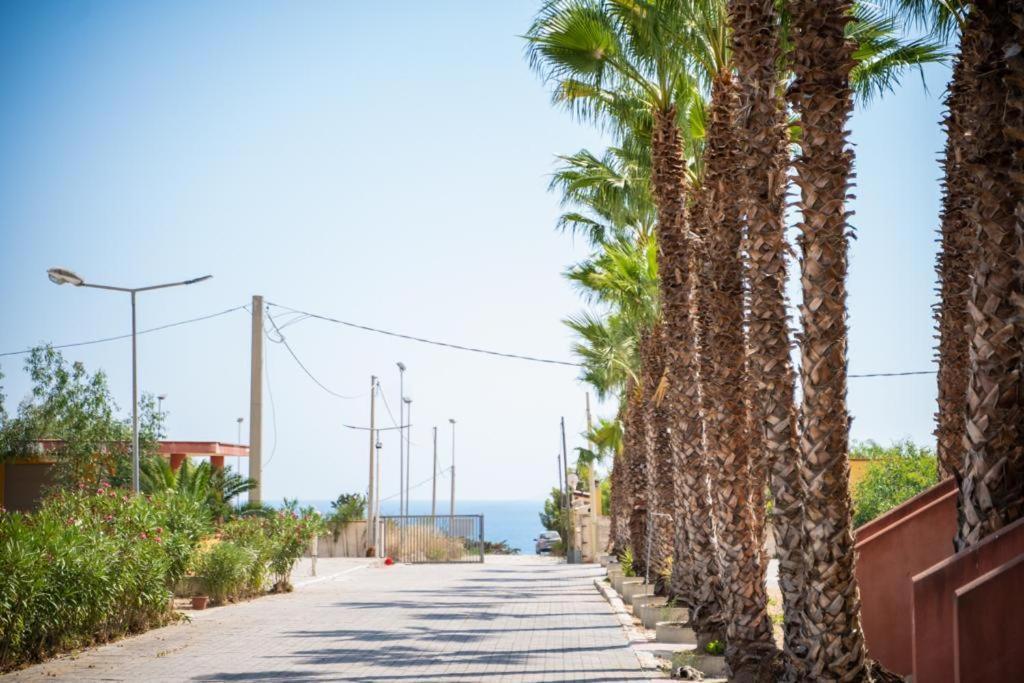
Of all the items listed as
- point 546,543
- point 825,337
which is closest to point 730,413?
point 825,337

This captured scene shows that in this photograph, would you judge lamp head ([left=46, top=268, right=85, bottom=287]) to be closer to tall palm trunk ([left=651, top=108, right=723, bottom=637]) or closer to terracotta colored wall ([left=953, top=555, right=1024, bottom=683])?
tall palm trunk ([left=651, top=108, right=723, bottom=637])

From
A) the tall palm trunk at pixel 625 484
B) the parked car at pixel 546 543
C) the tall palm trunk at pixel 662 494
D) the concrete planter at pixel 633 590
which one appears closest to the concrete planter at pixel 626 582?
the concrete planter at pixel 633 590

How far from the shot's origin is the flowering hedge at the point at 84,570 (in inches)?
561

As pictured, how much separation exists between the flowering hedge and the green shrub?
7.83 feet

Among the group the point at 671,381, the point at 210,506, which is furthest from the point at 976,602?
the point at 210,506

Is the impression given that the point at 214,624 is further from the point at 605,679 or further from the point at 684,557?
the point at 605,679

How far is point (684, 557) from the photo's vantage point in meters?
19.2

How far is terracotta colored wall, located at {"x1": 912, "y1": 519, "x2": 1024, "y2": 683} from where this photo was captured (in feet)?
25.5

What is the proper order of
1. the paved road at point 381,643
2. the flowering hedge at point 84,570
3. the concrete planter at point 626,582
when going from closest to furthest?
the paved road at point 381,643 → the flowering hedge at point 84,570 → the concrete planter at point 626,582

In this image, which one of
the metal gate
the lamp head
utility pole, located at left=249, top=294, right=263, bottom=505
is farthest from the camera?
the metal gate

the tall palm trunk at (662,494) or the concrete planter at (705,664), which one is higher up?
the tall palm trunk at (662,494)

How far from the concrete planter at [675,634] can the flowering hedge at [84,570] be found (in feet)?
26.3

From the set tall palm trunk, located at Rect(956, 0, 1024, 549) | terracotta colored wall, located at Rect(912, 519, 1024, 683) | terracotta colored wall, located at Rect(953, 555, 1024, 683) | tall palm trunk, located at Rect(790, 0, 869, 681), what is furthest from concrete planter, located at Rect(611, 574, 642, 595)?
terracotta colored wall, located at Rect(953, 555, 1024, 683)

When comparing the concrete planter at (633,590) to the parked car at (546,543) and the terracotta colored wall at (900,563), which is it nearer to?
the terracotta colored wall at (900,563)
